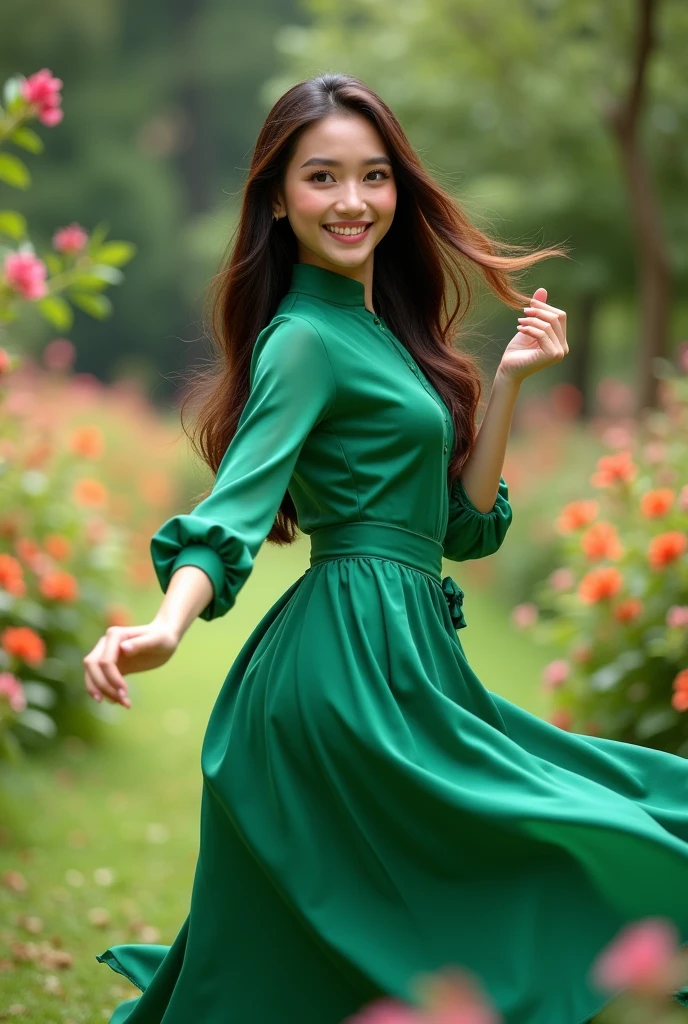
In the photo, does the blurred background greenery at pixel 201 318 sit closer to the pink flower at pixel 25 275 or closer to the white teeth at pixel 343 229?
the white teeth at pixel 343 229

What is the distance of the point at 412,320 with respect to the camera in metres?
2.66

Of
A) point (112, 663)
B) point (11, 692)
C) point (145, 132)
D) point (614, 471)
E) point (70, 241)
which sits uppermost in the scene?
point (145, 132)

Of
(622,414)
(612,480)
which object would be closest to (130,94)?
(622,414)

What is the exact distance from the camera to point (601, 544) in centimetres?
444

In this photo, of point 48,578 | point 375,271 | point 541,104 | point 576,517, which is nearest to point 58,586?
point 48,578

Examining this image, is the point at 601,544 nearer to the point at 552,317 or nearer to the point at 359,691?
the point at 552,317

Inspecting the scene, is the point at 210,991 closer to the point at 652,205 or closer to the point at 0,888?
the point at 0,888

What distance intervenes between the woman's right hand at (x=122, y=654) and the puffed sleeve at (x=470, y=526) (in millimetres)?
928

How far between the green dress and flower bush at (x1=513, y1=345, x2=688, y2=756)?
184 centimetres

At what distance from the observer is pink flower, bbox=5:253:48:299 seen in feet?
12.2

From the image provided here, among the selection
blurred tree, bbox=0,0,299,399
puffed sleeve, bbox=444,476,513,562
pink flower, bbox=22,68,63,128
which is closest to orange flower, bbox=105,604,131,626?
pink flower, bbox=22,68,63,128

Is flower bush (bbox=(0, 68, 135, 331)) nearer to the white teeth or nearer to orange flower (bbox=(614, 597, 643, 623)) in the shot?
the white teeth

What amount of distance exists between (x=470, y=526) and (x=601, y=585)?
1793mm

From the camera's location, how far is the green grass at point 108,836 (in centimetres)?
338
